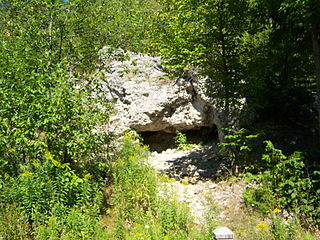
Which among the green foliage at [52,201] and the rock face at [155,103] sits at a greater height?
the rock face at [155,103]

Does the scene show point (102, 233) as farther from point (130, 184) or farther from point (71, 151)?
point (71, 151)

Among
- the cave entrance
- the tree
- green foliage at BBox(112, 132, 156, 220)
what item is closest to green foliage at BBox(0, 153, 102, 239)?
green foliage at BBox(112, 132, 156, 220)

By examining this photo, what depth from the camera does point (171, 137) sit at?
9.34 meters

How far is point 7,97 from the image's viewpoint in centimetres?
471

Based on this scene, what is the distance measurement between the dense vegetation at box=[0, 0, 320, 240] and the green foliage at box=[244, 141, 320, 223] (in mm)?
26

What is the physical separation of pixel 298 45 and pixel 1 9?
701cm

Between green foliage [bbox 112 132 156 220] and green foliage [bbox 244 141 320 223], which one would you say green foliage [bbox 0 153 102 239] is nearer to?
green foliage [bbox 112 132 156 220]

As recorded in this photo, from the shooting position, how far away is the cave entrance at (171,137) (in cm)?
895

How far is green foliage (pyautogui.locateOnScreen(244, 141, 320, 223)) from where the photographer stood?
4074 millimetres

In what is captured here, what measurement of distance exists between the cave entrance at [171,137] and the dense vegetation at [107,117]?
7.13 feet

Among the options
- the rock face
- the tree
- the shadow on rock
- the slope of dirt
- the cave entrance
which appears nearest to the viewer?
the slope of dirt

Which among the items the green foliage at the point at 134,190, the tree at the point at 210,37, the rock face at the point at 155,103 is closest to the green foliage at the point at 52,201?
the green foliage at the point at 134,190

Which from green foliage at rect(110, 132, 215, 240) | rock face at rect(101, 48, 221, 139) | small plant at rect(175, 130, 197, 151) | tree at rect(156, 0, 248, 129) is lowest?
green foliage at rect(110, 132, 215, 240)

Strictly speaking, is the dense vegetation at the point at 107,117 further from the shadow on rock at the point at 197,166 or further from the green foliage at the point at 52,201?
the shadow on rock at the point at 197,166
